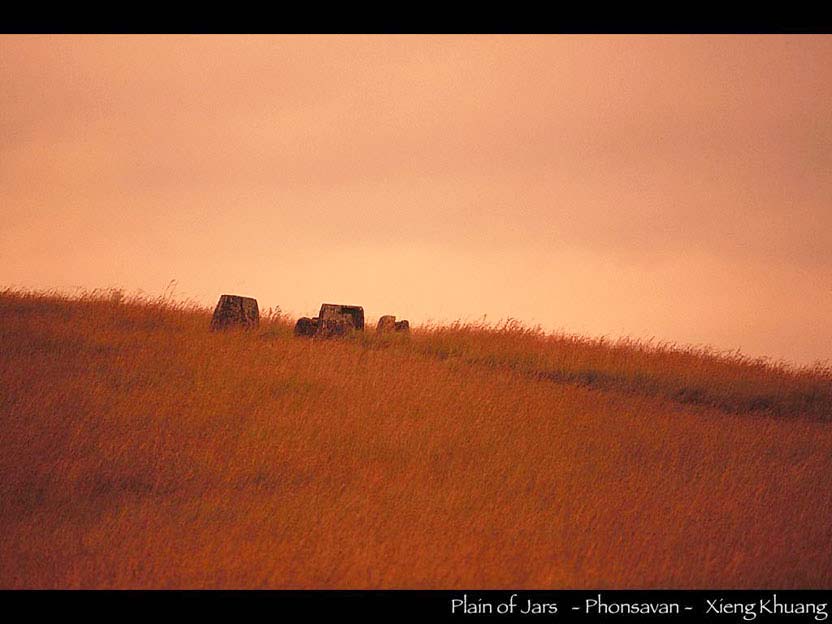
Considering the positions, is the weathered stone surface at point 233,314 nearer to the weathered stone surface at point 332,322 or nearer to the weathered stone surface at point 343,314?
the weathered stone surface at point 332,322

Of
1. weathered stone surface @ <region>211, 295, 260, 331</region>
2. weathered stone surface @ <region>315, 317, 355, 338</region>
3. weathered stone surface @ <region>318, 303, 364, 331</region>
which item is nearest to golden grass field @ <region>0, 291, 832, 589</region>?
weathered stone surface @ <region>211, 295, 260, 331</region>

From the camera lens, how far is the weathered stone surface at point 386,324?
15008mm

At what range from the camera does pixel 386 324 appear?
15133mm

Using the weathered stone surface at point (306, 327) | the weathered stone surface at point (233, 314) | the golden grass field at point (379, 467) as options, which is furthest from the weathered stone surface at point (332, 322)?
the weathered stone surface at point (233, 314)

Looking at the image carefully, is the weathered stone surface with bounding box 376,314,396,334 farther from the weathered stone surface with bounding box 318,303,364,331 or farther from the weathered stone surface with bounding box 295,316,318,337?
the weathered stone surface with bounding box 295,316,318,337

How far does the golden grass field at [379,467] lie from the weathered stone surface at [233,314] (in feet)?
1.33

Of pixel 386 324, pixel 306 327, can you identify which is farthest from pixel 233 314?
pixel 386 324

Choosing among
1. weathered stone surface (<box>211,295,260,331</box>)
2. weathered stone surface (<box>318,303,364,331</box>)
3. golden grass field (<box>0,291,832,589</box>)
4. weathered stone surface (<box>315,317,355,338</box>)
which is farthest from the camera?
weathered stone surface (<box>318,303,364,331</box>)

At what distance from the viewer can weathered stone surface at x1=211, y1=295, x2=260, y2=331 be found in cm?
1406

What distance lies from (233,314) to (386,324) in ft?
9.95

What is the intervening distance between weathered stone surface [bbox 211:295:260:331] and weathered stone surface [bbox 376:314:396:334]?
241 centimetres

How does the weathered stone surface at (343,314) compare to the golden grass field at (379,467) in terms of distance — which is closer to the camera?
the golden grass field at (379,467)

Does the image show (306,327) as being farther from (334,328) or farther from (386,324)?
(386,324)

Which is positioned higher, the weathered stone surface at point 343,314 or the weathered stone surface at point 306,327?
the weathered stone surface at point 343,314
